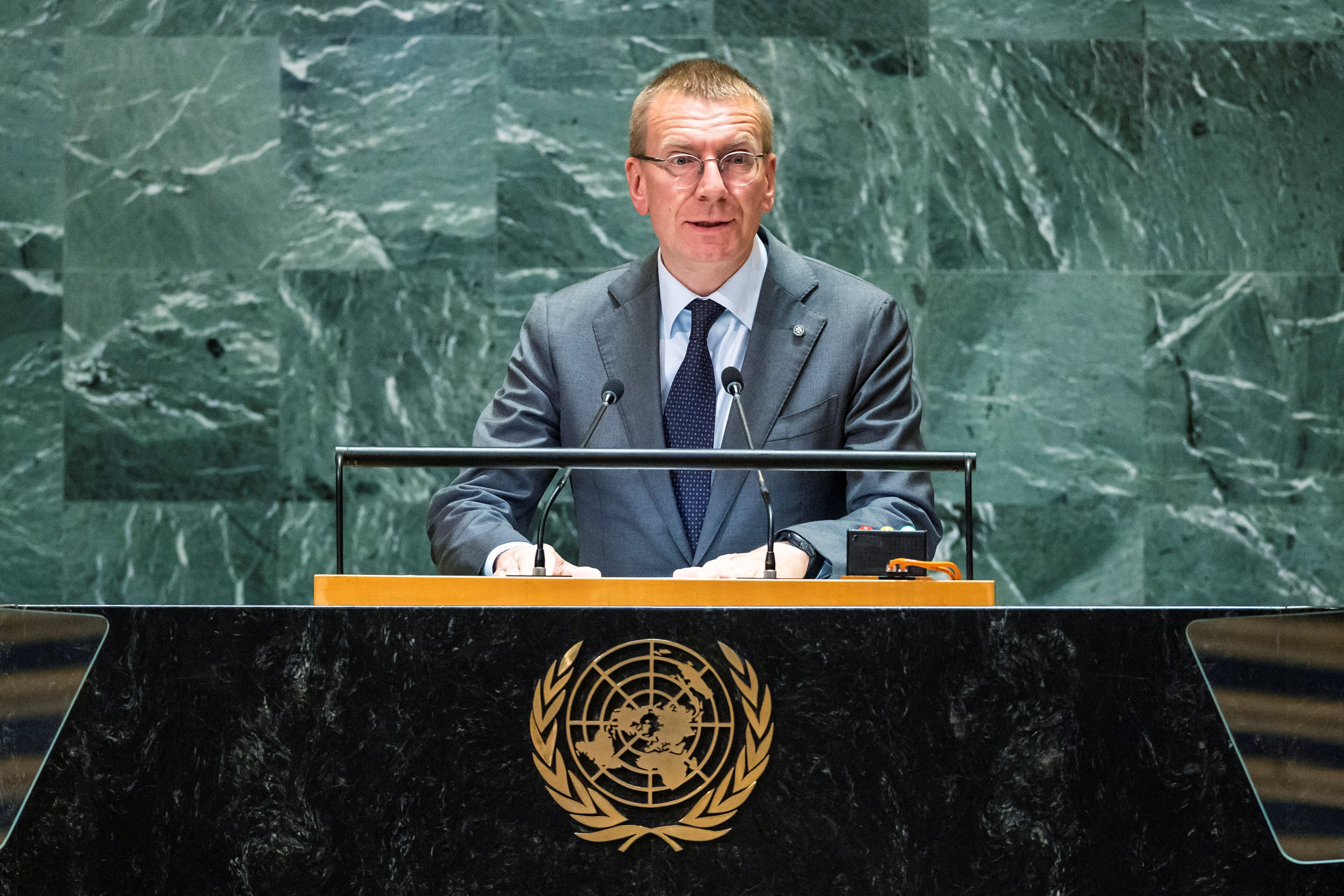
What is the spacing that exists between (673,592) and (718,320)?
1224 mm

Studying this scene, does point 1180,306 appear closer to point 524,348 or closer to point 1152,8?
point 1152,8

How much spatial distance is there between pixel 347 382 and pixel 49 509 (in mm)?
1010

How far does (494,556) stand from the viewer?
2.29 m

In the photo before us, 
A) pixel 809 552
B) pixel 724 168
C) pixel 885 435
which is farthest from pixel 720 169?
pixel 809 552

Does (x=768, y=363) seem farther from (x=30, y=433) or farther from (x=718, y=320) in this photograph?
(x=30, y=433)

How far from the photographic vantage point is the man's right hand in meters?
2.01

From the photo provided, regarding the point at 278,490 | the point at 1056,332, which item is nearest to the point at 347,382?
the point at 278,490

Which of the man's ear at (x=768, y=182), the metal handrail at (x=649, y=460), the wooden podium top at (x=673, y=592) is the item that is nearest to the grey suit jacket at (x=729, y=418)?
the man's ear at (x=768, y=182)

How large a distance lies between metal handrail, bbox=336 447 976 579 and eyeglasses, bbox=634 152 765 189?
1.01 metres

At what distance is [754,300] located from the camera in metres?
2.89

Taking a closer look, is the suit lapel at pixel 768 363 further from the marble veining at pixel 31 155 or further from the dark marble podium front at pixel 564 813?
the marble veining at pixel 31 155

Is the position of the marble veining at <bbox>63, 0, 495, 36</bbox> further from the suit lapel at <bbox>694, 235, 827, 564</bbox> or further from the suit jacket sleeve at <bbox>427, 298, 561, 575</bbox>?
the suit lapel at <bbox>694, 235, 827, 564</bbox>

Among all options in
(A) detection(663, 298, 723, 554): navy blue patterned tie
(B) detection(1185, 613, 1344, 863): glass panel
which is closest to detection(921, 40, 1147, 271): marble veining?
(A) detection(663, 298, 723, 554): navy blue patterned tie

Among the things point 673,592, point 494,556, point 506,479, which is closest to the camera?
point 673,592
